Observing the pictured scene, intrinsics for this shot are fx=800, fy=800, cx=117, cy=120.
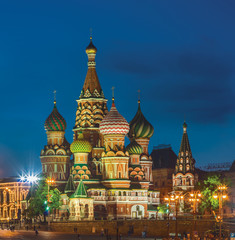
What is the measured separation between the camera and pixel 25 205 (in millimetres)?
108500

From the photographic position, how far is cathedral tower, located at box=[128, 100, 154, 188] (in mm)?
111938

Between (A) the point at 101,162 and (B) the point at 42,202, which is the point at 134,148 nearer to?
(A) the point at 101,162

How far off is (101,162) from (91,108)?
7.61 metres

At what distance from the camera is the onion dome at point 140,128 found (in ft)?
369

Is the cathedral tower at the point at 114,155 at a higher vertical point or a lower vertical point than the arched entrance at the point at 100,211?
higher

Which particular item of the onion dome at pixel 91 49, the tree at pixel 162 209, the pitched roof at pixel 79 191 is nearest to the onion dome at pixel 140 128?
the tree at pixel 162 209

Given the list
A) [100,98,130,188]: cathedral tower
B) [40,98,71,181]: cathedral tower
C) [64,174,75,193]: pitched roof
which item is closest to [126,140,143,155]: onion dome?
[100,98,130,188]: cathedral tower

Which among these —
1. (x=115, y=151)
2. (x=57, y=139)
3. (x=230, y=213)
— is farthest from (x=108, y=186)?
(x=230, y=213)

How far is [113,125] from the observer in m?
101

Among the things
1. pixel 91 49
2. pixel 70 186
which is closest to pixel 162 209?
pixel 70 186

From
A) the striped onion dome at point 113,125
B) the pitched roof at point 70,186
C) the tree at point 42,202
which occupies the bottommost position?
the tree at point 42,202

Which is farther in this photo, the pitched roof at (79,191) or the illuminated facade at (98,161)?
the illuminated facade at (98,161)

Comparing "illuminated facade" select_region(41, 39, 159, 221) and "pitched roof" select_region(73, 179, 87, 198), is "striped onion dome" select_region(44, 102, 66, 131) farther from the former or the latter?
"pitched roof" select_region(73, 179, 87, 198)

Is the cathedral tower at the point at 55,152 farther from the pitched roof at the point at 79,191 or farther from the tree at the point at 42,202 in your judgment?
the pitched roof at the point at 79,191
